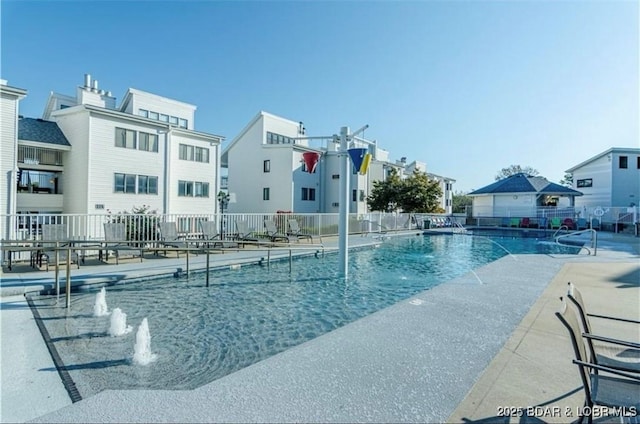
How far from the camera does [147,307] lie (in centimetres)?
570

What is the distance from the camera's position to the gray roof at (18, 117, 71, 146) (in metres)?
15.9

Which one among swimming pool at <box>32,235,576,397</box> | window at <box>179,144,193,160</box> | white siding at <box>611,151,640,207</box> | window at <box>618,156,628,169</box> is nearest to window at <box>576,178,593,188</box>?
white siding at <box>611,151,640,207</box>

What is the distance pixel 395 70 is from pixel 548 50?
5203 millimetres

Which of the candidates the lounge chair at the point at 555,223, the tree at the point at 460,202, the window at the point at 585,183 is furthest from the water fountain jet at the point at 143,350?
the tree at the point at 460,202

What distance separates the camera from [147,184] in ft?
60.5

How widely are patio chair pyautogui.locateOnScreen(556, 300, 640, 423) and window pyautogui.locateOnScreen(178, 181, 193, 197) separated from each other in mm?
20341

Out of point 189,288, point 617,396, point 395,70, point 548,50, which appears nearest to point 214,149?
point 395,70

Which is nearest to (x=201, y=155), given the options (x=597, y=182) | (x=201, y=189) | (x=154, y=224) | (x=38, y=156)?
(x=201, y=189)

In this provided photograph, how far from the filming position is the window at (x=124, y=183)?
17.3 m

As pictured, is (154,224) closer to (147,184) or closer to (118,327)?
(118,327)

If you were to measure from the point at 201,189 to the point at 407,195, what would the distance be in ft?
50.2

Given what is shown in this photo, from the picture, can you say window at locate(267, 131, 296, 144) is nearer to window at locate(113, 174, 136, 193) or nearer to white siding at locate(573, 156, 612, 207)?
window at locate(113, 174, 136, 193)

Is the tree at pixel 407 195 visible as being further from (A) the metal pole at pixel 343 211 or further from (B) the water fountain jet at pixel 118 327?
A: (B) the water fountain jet at pixel 118 327

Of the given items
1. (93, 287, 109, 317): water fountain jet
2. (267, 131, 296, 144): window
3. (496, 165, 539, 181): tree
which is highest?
(496, 165, 539, 181): tree
